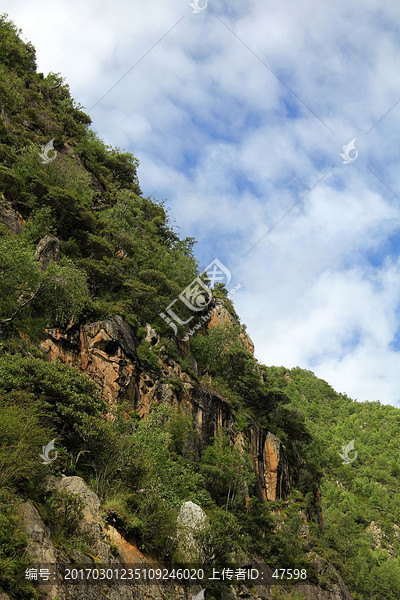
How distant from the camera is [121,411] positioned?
21688mm

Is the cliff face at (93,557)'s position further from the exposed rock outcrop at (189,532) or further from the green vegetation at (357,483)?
the green vegetation at (357,483)

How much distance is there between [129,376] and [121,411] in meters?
3.86

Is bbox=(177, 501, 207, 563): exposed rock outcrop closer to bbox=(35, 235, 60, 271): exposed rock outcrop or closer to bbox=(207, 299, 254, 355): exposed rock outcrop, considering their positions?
bbox=(35, 235, 60, 271): exposed rock outcrop

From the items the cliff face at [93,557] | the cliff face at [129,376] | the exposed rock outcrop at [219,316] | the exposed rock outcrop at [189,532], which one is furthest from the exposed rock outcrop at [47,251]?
the exposed rock outcrop at [219,316]

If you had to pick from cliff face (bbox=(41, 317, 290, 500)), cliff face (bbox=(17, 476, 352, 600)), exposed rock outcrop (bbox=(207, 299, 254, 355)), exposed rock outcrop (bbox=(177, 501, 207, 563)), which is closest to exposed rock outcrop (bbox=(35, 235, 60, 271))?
Result: cliff face (bbox=(41, 317, 290, 500))

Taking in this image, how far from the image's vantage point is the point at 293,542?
112ft

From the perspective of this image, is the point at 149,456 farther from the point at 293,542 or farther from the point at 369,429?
the point at 369,429

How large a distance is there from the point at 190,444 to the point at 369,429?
12708cm

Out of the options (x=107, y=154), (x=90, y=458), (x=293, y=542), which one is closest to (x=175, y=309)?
(x=293, y=542)

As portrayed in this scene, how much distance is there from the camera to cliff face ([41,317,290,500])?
23688 millimetres

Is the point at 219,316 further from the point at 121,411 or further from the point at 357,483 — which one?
the point at 357,483

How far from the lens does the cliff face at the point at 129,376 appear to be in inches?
933

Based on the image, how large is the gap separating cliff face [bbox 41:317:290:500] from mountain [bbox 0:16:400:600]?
10cm

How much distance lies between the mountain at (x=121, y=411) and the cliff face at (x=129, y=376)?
0.10 meters
